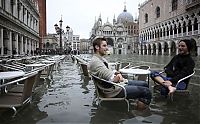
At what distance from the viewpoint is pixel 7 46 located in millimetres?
26172

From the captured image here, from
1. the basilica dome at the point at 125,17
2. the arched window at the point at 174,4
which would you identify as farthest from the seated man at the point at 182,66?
the basilica dome at the point at 125,17

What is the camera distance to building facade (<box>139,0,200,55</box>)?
1698 inches

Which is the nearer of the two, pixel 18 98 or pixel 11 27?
pixel 18 98

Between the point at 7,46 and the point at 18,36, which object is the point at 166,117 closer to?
the point at 7,46

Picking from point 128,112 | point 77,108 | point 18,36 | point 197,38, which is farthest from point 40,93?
point 197,38

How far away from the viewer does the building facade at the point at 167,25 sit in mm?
43141

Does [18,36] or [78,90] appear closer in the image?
[78,90]

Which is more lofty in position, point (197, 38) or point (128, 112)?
point (197, 38)

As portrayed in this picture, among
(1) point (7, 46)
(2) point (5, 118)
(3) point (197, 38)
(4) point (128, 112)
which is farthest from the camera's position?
(3) point (197, 38)

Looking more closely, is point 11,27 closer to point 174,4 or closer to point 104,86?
point 104,86

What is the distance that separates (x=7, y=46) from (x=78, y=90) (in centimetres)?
2120

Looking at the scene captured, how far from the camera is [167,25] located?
187ft

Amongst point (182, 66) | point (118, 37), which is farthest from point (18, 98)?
point (118, 37)

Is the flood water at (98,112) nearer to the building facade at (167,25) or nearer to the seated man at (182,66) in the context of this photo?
the seated man at (182,66)
